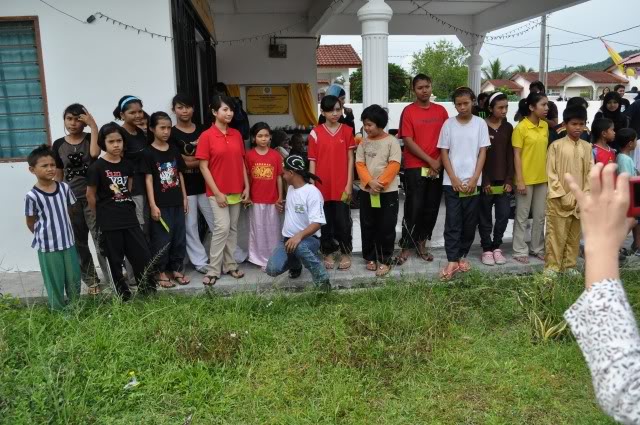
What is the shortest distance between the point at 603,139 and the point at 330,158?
8.35 ft

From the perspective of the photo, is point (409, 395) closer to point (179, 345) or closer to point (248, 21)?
point (179, 345)

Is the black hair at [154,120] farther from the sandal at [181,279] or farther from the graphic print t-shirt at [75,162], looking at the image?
the sandal at [181,279]

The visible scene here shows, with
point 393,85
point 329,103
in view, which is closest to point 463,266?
point 329,103

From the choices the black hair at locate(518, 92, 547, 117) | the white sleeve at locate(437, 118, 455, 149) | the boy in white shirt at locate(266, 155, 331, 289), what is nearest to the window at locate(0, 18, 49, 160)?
the boy in white shirt at locate(266, 155, 331, 289)

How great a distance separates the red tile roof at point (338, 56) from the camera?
66.2 ft

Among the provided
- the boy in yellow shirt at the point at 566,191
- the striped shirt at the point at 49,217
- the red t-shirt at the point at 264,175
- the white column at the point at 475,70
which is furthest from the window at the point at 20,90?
the white column at the point at 475,70

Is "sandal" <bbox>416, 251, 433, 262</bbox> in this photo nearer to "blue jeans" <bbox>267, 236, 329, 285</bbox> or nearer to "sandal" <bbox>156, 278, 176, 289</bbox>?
"blue jeans" <bbox>267, 236, 329, 285</bbox>

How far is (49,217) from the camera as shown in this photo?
12.8 ft

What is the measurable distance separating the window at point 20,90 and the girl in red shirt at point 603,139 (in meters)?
5.09

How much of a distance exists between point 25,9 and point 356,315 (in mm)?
3950

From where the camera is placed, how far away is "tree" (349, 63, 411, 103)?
34219mm

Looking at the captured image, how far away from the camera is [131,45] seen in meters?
4.91

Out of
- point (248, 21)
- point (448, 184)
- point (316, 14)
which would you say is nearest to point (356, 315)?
point (448, 184)

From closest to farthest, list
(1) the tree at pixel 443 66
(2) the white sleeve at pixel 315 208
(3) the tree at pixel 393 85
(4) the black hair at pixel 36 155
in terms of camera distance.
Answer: (4) the black hair at pixel 36 155, (2) the white sleeve at pixel 315 208, (3) the tree at pixel 393 85, (1) the tree at pixel 443 66
